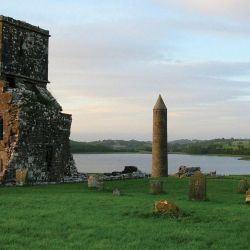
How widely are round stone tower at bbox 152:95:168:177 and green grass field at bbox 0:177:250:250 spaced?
22840 millimetres

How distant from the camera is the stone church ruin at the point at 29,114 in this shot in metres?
27.1

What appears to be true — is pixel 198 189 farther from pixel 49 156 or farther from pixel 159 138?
pixel 159 138

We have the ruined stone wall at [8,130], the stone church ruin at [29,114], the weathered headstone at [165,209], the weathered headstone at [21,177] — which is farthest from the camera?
the stone church ruin at [29,114]

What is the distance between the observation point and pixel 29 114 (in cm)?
2747

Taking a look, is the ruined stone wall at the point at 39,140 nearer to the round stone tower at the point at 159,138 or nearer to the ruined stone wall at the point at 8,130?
the ruined stone wall at the point at 8,130

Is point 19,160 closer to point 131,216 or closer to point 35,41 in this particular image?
point 35,41

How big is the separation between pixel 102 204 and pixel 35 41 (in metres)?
19.0

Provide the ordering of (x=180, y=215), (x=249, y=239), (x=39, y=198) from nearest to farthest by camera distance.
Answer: (x=249, y=239), (x=180, y=215), (x=39, y=198)

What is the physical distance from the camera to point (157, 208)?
44.8ft

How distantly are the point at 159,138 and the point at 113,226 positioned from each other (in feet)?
91.1

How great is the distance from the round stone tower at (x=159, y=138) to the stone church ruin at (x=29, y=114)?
30.3 feet

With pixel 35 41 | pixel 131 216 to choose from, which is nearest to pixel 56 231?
pixel 131 216

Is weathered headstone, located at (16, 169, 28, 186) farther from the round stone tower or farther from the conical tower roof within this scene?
the conical tower roof

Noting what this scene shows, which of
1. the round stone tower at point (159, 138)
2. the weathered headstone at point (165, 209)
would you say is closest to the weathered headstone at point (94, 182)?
the weathered headstone at point (165, 209)
